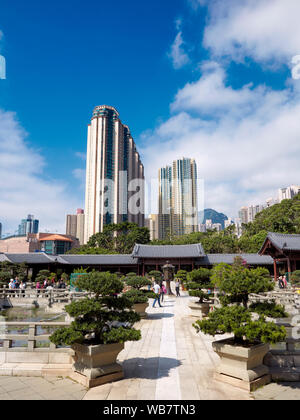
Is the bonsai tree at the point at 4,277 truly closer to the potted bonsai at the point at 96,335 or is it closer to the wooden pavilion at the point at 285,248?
the potted bonsai at the point at 96,335

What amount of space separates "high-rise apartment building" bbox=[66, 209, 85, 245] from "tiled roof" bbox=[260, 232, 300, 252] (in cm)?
13579

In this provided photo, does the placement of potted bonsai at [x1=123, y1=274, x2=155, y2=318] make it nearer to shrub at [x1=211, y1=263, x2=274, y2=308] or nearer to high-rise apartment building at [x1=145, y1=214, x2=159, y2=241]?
shrub at [x1=211, y1=263, x2=274, y2=308]

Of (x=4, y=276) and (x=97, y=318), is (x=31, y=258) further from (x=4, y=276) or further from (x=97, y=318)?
(x=97, y=318)

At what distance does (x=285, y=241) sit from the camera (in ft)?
103

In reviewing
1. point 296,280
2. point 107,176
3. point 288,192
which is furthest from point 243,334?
point 288,192

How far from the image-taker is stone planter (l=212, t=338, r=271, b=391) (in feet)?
19.3

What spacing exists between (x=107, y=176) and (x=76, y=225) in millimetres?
73609

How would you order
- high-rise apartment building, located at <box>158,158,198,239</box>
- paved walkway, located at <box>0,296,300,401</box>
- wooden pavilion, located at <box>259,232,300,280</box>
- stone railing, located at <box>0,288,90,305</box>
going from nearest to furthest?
paved walkway, located at <box>0,296,300,401</box>
stone railing, located at <box>0,288,90,305</box>
wooden pavilion, located at <box>259,232,300,280</box>
high-rise apartment building, located at <box>158,158,198,239</box>

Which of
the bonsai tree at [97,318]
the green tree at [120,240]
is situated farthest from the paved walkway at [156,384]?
the green tree at [120,240]

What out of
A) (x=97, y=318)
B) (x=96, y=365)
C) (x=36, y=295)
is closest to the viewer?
(x=96, y=365)

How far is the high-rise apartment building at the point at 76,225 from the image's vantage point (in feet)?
518

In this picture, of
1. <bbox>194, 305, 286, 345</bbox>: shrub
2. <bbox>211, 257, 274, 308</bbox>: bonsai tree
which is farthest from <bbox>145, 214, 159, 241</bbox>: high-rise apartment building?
<bbox>194, 305, 286, 345</bbox>: shrub

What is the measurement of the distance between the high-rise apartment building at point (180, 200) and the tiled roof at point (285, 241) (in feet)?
277
